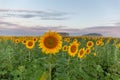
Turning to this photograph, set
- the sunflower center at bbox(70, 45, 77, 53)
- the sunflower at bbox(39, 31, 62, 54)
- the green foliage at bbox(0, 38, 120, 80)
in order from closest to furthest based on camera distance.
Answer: the sunflower at bbox(39, 31, 62, 54), the green foliage at bbox(0, 38, 120, 80), the sunflower center at bbox(70, 45, 77, 53)

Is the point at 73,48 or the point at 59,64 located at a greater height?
the point at 73,48

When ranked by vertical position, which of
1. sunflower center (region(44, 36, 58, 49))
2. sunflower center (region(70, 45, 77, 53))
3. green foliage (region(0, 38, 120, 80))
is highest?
sunflower center (region(44, 36, 58, 49))

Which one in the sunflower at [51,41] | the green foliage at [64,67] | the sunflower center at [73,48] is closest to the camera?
the sunflower at [51,41]

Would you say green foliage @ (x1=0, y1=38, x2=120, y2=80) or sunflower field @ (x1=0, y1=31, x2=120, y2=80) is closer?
sunflower field @ (x1=0, y1=31, x2=120, y2=80)

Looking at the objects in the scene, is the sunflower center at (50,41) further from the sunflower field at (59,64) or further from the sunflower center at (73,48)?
the sunflower center at (73,48)

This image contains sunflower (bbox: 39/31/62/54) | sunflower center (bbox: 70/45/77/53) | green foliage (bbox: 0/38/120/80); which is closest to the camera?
sunflower (bbox: 39/31/62/54)

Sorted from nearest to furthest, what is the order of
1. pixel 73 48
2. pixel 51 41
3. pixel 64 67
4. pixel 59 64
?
1. pixel 51 41
2. pixel 59 64
3. pixel 64 67
4. pixel 73 48

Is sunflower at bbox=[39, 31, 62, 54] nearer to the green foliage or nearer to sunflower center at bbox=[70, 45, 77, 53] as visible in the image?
the green foliage

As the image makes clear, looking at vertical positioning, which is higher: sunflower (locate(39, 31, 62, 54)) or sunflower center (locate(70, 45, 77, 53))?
sunflower (locate(39, 31, 62, 54))

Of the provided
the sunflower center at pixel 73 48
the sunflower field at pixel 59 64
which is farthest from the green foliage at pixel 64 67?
the sunflower center at pixel 73 48

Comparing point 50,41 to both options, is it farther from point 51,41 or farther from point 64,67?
point 64,67

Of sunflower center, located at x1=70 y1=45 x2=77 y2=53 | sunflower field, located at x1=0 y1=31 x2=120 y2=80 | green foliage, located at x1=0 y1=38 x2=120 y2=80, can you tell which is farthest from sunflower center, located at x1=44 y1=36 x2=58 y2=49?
sunflower center, located at x1=70 y1=45 x2=77 y2=53

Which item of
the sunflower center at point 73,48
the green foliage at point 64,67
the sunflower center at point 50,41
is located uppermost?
the sunflower center at point 50,41

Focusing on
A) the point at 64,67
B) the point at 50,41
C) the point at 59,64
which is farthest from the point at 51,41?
the point at 64,67
